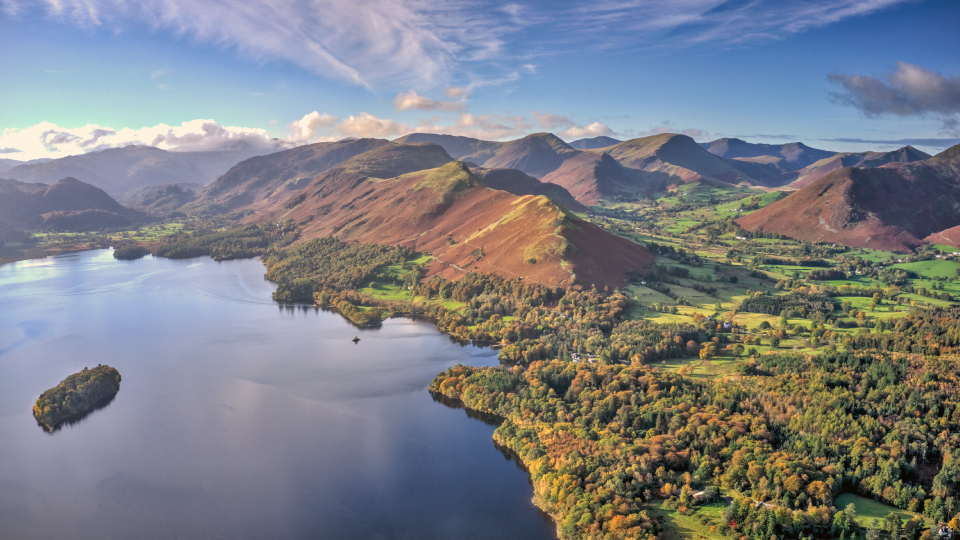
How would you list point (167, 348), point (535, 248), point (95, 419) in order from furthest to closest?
point (535, 248) → point (167, 348) → point (95, 419)

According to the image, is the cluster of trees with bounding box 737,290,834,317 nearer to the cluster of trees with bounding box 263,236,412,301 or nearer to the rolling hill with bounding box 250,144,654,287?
the rolling hill with bounding box 250,144,654,287

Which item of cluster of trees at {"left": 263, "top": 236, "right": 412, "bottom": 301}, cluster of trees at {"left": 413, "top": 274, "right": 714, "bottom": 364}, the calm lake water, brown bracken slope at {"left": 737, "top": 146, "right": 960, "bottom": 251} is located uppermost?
brown bracken slope at {"left": 737, "top": 146, "right": 960, "bottom": 251}

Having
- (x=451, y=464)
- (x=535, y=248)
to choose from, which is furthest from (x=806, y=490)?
(x=535, y=248)

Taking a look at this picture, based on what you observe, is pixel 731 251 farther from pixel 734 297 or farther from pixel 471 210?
pixel 471 210

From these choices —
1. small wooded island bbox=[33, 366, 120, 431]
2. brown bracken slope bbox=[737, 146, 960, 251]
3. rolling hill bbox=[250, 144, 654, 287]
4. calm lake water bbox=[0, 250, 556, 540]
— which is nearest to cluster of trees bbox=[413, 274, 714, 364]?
calm lake water bbox=[0, 250, 556, 540]

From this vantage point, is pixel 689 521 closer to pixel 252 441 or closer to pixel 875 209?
A: pixel 252 441

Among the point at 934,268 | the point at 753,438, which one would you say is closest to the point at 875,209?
the point at 934,268
